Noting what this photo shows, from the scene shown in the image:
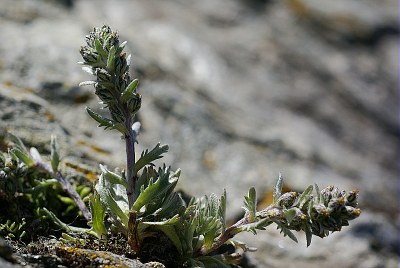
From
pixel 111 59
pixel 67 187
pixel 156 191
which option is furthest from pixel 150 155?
pixel 67 187

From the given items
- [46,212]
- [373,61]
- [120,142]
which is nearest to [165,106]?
[120,142]

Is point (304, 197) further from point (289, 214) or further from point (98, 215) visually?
point (98, 215)

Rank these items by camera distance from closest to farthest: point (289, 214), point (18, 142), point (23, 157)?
point (289, 214) < point (23, 157) < point (18, 142)

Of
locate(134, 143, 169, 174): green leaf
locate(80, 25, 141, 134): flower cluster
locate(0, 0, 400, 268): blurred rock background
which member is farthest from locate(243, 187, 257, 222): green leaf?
locate(0, 0, 400, 268): blurred rock background

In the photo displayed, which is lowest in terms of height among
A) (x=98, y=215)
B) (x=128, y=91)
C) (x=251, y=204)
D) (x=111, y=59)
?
(x=98, y=215)

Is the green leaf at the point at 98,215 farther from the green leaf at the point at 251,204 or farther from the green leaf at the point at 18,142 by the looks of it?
the green leaf at the point at 251,204

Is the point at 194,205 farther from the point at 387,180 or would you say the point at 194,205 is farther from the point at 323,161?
the point at 387,180

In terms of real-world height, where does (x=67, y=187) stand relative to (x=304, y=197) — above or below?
below
